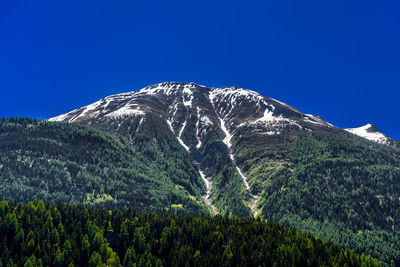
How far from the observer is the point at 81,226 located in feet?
358

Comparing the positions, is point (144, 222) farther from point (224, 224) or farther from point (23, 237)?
point (23, 237)

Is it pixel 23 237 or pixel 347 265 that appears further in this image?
pixel 23 237

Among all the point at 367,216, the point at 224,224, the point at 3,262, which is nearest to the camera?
the point at 3,262

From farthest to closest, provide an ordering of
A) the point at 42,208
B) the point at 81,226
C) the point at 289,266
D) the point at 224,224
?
the point at 224,224
the point at 42,208
the point at 81,226
the point at 289,266

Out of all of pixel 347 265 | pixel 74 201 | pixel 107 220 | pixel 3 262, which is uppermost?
pixel 74 201

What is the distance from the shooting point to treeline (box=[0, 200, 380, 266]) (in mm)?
87250

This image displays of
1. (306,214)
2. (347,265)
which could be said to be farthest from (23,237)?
(306,214)

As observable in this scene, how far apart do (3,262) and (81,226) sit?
3142 cm

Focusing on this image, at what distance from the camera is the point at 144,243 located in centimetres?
9956

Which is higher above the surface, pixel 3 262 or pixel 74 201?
pixel 74 201

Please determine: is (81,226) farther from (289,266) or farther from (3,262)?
(289,266)

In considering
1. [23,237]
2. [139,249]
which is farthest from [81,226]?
[139,249]

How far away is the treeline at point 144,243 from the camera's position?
87.2m

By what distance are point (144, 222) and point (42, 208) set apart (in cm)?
4939
